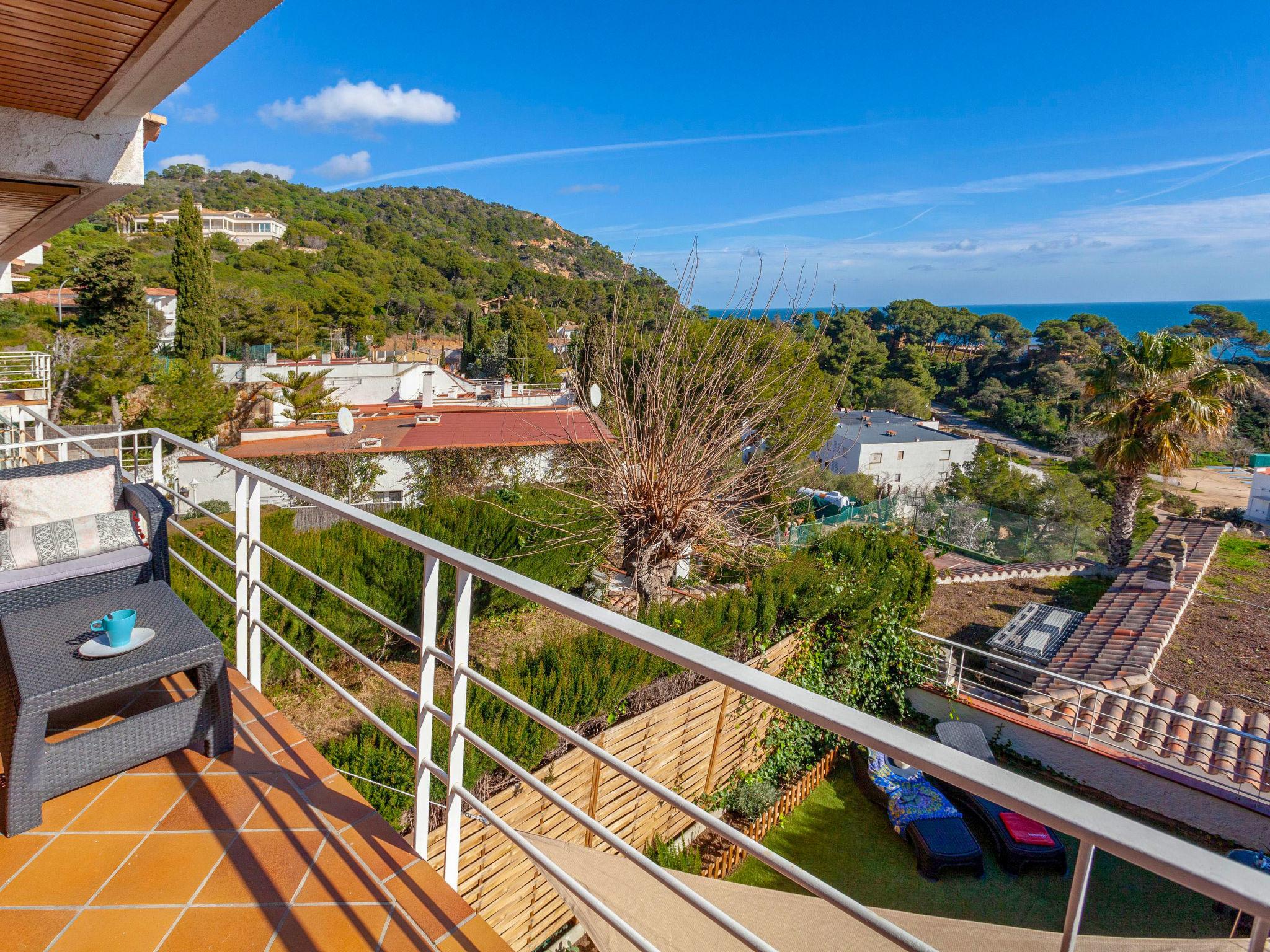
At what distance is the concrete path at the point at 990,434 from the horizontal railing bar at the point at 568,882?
3800cm

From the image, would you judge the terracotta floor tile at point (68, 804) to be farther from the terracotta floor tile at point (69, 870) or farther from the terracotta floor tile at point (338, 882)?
the terracotta floor tile at point (338, 882)

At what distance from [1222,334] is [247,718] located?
212 ft

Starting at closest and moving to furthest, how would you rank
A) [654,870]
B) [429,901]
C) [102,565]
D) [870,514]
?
[654,870] < [429,901] < [102,565] < [870,514]

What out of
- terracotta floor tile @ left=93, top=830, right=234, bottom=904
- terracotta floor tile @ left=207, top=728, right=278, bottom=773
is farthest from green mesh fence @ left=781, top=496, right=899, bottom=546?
terracotta floor tile @ left=93, top=830, right=234, bottom=904

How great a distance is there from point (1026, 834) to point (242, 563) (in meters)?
6.82

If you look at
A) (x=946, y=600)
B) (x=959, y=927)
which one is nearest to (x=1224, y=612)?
(x=946, y=600)

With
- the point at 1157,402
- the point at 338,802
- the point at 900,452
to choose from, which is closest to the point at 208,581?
the point at 338,802

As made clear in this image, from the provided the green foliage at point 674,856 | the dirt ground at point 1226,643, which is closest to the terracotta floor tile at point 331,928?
the green foliage at point 674,856

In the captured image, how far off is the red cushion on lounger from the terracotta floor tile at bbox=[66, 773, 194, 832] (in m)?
6.52

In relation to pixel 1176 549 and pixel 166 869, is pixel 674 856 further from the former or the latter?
pixel 1176 549

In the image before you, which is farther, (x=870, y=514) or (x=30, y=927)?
(x=870, y=514)

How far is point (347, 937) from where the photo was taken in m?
1.54

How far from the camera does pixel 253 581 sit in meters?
2.58

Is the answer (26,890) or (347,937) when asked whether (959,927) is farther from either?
(26,890)
